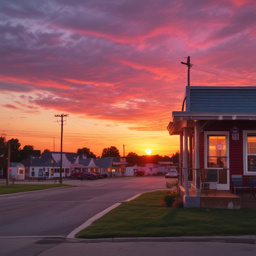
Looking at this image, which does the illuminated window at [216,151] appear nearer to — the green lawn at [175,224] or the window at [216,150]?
the window at [216,150]

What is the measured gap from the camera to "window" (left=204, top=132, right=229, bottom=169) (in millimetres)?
14289

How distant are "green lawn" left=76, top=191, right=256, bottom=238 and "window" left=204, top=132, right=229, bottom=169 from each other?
2.75 m

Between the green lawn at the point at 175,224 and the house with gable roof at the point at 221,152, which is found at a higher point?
the house with gable roof at the point at 221,152

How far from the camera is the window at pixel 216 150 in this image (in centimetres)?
1429

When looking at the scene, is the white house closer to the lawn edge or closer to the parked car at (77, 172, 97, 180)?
the parked car at (77, 172, 97, 180)

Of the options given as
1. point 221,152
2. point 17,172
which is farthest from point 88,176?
point 221,152

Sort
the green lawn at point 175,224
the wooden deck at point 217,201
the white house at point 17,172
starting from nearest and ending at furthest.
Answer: the green lawn at point 175,224, the wooden deck at point 217,201, the white house at point 17,172

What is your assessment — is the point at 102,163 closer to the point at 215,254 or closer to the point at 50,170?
the point at 50,170

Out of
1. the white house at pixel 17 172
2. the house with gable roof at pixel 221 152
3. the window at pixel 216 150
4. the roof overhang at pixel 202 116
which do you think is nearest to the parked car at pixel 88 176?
the white house at pixel 17 172

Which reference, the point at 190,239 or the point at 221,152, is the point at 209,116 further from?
the point at 190,239

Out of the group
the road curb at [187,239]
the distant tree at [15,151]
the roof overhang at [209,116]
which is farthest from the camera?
the distant tree at [15,151]

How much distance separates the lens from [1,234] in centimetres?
980

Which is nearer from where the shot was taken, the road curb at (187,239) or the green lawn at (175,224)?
the road curb at (187,239)

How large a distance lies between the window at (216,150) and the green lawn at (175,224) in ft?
9.03
